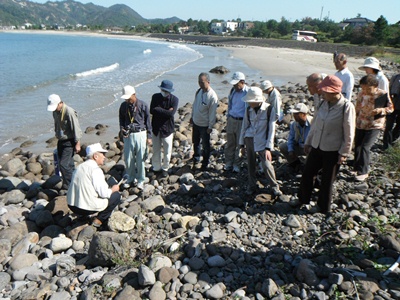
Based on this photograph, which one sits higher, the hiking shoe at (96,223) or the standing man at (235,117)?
the standing man at (235,117)

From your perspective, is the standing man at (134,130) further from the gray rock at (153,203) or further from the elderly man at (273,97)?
the elderly man at (273,97)

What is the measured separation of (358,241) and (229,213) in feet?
5.71

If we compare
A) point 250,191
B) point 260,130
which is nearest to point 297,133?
point 260,130

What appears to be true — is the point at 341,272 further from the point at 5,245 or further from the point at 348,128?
the point at 5,245

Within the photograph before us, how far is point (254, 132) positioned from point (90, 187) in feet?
8.49

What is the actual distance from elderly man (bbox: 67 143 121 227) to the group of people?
14mm

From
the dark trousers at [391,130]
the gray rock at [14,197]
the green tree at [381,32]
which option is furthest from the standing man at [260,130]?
the green tree at [381,32]

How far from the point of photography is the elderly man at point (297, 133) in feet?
19.0

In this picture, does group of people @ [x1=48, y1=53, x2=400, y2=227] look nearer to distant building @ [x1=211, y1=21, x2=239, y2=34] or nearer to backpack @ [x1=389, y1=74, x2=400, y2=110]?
backpack @ [x1=389, y1=74, x2=400, y2=110]

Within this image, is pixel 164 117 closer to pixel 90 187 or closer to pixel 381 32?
pixel 90 187

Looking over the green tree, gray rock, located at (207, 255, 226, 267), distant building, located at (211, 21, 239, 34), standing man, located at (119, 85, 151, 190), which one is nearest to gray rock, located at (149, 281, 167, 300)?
gray rock, located at (207, 255, 226, 267)

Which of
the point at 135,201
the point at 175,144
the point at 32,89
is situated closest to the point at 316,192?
the point at 135,201

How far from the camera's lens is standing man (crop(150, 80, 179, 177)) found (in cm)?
634

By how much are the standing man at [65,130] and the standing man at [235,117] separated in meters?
2.81
